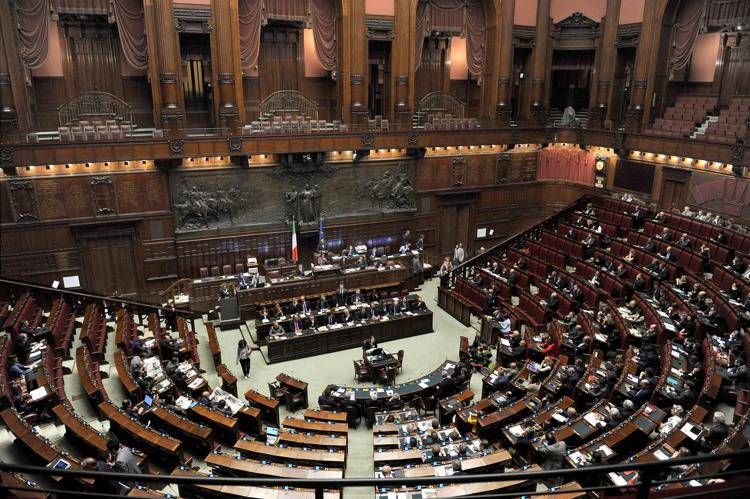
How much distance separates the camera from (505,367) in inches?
509

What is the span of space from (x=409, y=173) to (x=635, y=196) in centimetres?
831

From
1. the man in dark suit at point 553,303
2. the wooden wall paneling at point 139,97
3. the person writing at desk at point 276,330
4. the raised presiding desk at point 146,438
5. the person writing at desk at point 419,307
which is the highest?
the wooden wall paneling at point 139,97

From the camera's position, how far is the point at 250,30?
58.7 feet

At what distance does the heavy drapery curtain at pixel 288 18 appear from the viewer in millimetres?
17781

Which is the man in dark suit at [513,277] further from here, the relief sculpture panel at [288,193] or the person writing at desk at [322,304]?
the person writing at desk at [322,304]

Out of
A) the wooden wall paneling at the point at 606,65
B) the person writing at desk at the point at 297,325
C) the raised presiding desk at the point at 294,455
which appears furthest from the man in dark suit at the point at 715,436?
the wooden wall paneling at the point at 606,65

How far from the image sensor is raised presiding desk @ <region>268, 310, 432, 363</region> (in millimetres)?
14320

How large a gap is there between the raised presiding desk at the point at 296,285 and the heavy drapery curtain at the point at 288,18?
7314 millimetres

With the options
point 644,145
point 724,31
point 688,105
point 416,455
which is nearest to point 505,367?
point 416,455

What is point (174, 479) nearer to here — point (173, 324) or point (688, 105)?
point (173, 324)

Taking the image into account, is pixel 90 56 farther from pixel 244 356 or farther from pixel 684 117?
pixel 684 117

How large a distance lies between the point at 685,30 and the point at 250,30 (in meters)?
14.9

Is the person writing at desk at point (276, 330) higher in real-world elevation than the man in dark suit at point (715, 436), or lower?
lower

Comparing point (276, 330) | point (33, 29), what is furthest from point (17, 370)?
point (33, 29)
